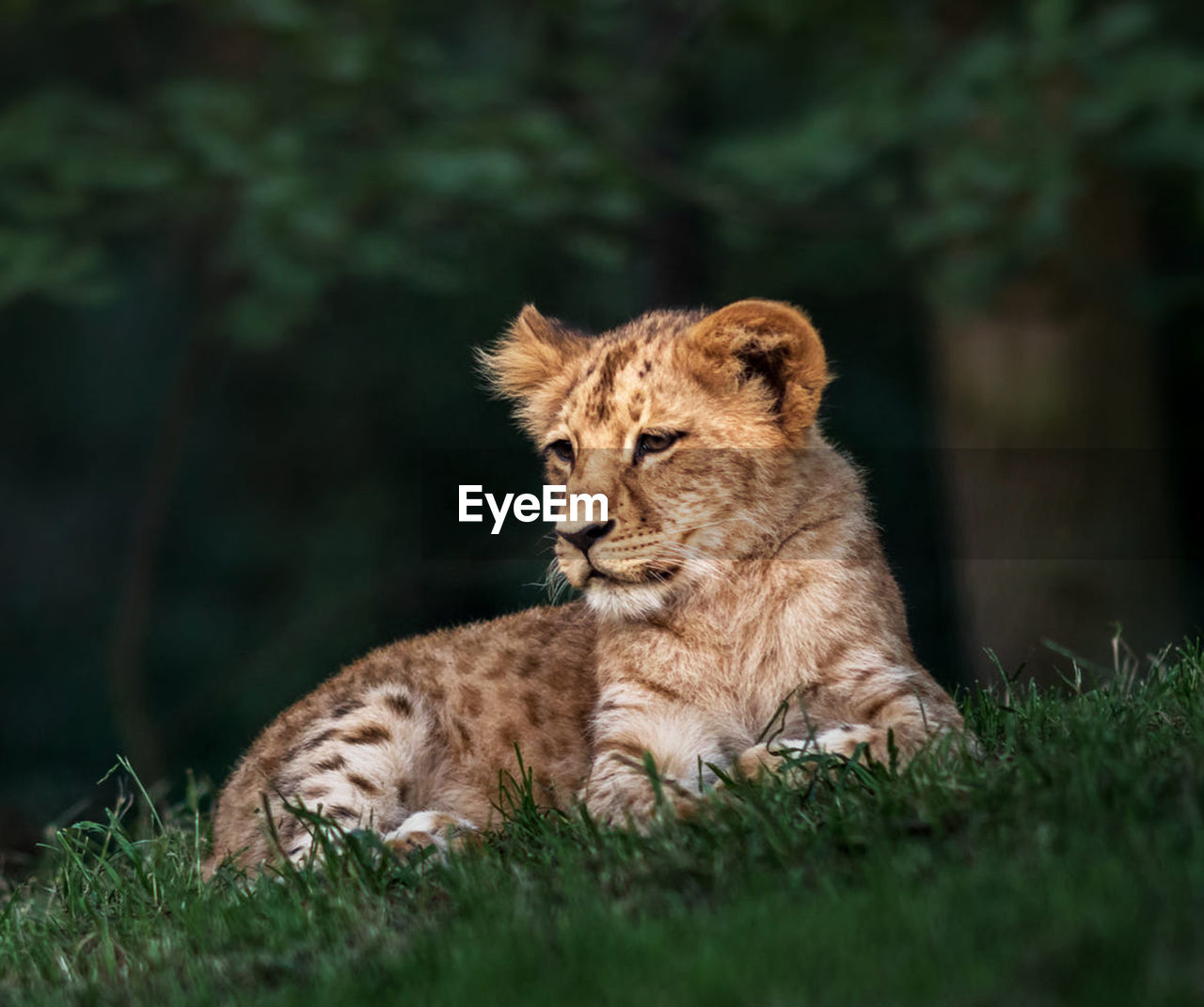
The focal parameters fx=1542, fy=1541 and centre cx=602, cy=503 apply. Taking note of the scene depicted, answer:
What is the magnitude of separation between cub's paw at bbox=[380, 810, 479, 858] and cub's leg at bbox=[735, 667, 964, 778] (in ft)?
2.86

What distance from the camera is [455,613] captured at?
12.1 metres

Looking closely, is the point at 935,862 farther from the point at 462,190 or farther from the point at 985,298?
the point at 462,190

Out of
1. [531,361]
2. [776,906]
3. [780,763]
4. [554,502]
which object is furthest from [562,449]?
[776,906]

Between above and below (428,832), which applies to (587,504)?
above

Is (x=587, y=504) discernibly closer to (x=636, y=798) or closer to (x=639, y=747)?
(x=639, y=747)

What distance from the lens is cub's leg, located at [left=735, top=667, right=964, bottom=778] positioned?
14.3ft

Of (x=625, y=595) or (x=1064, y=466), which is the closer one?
(x=625, y=595)

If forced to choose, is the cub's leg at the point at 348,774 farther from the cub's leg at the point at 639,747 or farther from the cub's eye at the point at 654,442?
the cub's eye at the point at 654,442

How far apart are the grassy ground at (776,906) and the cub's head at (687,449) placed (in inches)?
34.0

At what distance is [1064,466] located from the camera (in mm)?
8602

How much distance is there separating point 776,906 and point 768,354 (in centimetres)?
236

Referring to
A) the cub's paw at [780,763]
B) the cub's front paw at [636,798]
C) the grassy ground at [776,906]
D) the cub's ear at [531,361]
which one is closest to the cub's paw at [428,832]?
the grassy ground at [776,906]

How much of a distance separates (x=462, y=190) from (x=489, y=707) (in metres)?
3.94

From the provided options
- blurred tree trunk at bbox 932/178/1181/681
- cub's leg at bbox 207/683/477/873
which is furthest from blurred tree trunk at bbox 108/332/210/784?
blurred tree trunk at bbox 932/178/1181/681
